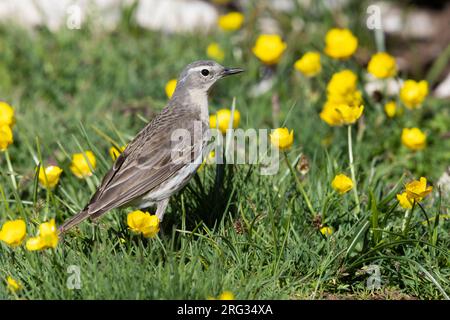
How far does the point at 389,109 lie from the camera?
707cm

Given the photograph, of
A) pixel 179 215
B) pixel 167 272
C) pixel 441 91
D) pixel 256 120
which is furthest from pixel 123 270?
pixel 441 91

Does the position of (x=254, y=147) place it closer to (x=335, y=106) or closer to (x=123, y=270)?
(x=335, y=106)

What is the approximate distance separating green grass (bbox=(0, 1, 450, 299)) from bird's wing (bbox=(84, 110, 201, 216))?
283 mm

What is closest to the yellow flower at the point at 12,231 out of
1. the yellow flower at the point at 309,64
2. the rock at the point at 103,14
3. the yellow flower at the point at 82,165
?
the yellow flower at the point at 82,165

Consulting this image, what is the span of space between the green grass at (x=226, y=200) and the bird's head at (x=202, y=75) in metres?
0.51

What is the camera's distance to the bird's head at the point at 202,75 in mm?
6473

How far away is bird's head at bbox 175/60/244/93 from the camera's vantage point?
647cm

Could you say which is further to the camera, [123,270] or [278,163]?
[278,163]

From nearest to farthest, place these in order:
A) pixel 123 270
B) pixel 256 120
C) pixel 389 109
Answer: pixel 123 270 → pixel 389 109 → pixel 256 120

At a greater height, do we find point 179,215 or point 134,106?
point 134,106

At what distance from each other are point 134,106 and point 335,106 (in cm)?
256

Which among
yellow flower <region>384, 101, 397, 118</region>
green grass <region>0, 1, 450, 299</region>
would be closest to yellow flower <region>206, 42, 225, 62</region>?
→ green grass <region>0, 1, 450, 299</region>

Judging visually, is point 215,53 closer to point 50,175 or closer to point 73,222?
point 50,175

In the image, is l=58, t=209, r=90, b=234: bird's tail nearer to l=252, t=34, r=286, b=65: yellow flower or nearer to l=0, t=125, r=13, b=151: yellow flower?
l=0, t=125, r=13, b=151: yellow flower
